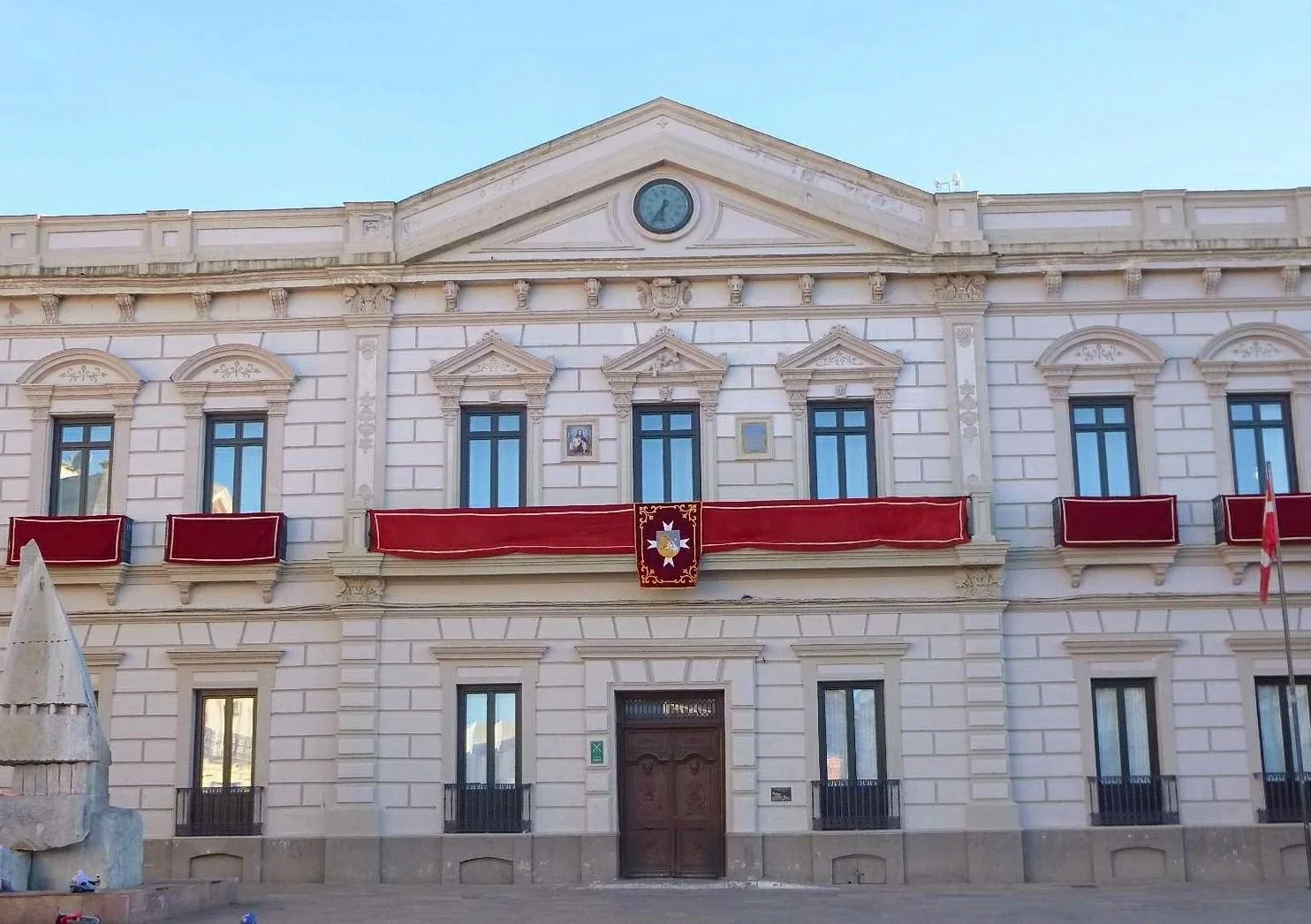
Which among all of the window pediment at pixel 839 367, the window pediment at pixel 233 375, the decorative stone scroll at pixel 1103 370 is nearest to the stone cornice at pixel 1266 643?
the decorative stone scroll at pixel 1103 370

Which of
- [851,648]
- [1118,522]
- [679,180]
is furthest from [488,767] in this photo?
[1118,522]

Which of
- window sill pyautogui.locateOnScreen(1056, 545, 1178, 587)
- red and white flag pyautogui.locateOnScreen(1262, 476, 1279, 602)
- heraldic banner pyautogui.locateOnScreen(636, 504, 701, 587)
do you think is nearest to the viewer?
red and white flag pyautogui.locateOnScreen(1262, 476, 1279, 602)

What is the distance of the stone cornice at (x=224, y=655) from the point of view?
26438 millimetres

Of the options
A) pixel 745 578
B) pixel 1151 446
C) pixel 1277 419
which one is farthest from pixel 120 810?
pixel 1277 419

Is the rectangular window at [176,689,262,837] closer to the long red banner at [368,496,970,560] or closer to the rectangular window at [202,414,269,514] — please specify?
the rectangular window at [202,414,269,514]

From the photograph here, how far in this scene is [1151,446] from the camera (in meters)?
26.6

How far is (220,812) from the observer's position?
1027 inches

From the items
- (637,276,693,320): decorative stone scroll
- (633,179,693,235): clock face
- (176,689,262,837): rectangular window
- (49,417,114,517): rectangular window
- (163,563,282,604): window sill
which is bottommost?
(176,689,262,837): rectangular window

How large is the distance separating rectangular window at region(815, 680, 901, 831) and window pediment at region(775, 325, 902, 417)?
5.01m

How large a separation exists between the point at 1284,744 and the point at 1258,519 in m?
3.84

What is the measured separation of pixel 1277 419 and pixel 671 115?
39.9 ft

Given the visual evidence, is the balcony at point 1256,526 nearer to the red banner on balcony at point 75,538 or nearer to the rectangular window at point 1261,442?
the rectangular window at point 1261,442

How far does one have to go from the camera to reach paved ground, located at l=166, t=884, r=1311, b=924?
2033 cm

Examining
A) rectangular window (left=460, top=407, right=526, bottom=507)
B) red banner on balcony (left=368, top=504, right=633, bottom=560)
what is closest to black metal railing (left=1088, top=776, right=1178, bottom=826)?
red banner on balcony (left=368, top=504, right=633, bottom=560)
